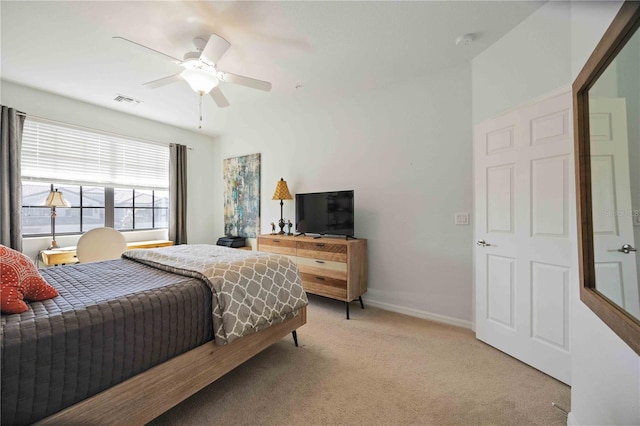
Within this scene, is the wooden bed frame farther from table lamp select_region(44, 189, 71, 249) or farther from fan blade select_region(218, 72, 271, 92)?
table lamp select_region(44, 189, 71, 249)

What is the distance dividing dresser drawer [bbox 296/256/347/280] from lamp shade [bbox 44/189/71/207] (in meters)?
3.08

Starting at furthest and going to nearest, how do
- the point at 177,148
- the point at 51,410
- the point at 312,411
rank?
the point at 177,148
the point at 312,411
the point at 51,410

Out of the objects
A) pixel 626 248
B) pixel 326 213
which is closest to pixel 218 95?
pixel 326 213

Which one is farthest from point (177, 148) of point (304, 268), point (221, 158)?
point (304, 268)

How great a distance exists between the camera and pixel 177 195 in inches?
173

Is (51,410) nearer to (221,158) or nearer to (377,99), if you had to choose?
(377,99)

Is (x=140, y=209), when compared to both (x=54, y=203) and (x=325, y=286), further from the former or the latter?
(x=325, y=286)

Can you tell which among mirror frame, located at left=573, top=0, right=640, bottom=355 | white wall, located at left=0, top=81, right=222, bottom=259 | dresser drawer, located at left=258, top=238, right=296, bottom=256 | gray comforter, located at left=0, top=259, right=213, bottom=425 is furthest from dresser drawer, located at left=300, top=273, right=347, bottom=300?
white wall, located at left=0, top=81, right=222, bottom=259

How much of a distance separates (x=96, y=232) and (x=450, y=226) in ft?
12.9

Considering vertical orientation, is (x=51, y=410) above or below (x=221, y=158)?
below

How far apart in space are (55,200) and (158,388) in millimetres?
3282

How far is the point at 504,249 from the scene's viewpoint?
6.81 feet

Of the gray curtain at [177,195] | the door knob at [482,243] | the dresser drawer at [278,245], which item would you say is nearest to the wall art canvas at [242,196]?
the gray curtain at [177,195]

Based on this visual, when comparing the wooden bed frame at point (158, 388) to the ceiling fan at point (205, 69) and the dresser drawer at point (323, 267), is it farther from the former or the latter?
the ceiling fan at point (205, 69)
